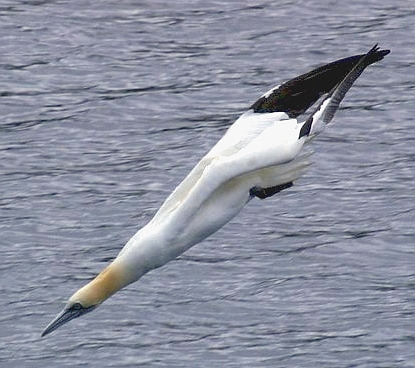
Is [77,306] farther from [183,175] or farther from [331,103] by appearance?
[183,175]

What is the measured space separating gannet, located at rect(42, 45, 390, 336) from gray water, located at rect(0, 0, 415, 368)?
6.98 feet

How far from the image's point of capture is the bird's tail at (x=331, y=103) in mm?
12844

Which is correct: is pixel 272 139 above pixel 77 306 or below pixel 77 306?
above

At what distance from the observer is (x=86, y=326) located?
51.2 ft

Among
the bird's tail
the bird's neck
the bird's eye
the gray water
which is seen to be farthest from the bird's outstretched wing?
the gray water

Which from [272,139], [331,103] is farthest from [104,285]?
[331,103]

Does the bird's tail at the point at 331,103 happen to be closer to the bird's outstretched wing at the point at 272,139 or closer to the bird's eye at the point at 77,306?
the bird's outstretched wing at the point at 272,139

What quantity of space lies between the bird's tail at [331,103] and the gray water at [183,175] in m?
2.68

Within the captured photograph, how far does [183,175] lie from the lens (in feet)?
60.4

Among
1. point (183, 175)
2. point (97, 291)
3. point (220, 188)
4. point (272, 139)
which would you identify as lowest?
point (183, 175)

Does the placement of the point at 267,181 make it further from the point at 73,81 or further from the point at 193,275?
the point at 73,81

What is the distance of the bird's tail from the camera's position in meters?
12.8

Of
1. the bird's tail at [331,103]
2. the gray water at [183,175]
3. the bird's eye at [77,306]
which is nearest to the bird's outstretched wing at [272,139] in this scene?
the bird's tail at [331,103]

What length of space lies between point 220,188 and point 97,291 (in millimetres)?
1109
